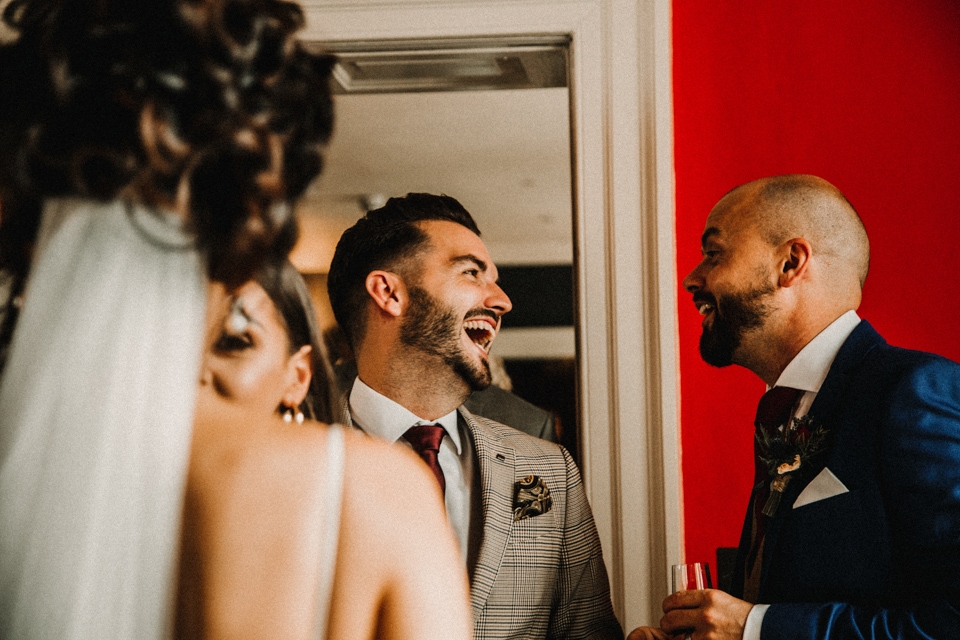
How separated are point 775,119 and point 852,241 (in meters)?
0.66

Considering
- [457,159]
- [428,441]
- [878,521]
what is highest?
[457,159]

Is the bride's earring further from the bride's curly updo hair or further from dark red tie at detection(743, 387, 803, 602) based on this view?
dark red tie at detection(743, 387, 803, 602)

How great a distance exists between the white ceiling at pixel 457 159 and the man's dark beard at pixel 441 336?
142 cm

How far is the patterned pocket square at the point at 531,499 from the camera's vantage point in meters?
1.95

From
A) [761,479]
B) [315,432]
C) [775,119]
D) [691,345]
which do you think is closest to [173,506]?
[315,432]

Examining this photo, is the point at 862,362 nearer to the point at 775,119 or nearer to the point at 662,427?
the point at 662,427

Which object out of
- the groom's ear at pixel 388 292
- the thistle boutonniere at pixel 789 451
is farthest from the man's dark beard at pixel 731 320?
the groom's ear at pixel 388 292

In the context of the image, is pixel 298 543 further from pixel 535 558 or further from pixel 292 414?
pixel 535 558

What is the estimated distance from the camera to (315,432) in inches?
33.4

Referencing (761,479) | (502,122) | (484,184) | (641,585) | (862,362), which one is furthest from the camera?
(484,184)

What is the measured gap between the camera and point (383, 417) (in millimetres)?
2080

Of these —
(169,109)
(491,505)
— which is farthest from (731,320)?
(169,109)

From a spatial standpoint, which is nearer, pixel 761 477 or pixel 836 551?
pixel 836 551

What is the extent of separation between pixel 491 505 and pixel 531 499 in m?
0.11
